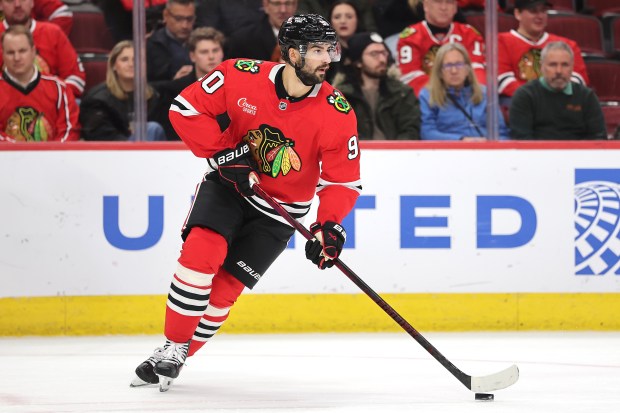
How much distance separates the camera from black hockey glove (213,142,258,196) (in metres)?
3.68

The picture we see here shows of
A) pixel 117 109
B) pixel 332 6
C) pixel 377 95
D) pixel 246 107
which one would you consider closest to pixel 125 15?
pixel 117 109

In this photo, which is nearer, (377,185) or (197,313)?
(197,313)

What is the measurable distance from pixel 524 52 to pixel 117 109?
1.96 m

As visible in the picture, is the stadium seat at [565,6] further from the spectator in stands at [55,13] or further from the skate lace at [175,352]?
the skate lace at [175,352]

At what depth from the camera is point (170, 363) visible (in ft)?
11.9

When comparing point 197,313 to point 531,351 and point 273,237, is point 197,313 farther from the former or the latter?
point 531,351

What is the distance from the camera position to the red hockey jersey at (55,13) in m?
5.46

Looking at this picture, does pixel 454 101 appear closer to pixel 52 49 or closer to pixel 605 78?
pixel 605 78

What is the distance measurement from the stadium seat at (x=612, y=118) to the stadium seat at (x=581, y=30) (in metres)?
0.32

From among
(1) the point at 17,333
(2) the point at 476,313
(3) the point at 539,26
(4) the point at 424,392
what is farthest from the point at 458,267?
(1) the point at 17,333

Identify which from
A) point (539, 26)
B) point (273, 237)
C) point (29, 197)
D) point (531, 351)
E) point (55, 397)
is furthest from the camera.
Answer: point (539, 26)

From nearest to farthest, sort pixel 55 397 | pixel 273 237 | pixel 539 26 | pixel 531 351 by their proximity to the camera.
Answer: pixel 55 397 < pixel 273 237 < pixel 531 351 < pixel 539 26

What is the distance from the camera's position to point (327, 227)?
3.62m

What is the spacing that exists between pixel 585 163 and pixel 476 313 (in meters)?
0.86
